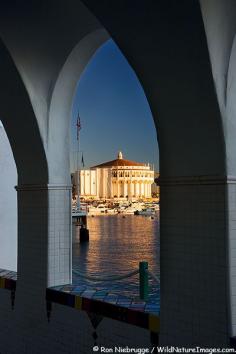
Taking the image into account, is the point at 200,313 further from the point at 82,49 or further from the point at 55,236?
the point at 82,49

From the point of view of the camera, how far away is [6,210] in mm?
7562

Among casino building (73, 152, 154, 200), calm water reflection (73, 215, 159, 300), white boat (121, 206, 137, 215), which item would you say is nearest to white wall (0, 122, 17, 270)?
calm water reflection (73, 215, 159, 300)

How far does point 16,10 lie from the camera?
474 centimetres

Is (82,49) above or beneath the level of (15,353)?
above

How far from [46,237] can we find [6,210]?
8.28 ft

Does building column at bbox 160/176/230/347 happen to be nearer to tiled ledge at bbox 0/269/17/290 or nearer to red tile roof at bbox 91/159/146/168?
tiled ledge at bbox 0/269/17/290

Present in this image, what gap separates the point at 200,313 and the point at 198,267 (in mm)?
337

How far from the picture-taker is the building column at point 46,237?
5.23 m

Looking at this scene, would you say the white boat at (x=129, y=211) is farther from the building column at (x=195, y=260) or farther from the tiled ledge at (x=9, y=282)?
the building column at (x=195, y=260)

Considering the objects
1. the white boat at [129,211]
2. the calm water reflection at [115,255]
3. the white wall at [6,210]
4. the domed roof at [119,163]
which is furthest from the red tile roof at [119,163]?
the white wall at [6,210]

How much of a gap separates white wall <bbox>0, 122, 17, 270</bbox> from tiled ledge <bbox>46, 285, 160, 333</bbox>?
102 inches

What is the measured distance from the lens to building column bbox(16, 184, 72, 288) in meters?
5.23

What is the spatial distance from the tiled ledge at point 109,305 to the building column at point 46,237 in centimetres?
21

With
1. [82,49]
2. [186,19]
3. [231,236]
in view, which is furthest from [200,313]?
[82,49]
